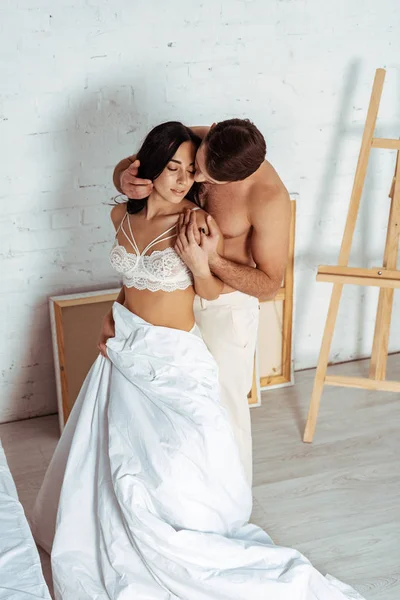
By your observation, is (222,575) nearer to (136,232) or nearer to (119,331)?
(119,331)

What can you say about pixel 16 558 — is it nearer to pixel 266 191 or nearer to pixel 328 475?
pixel 266 191

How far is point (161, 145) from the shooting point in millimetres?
2354

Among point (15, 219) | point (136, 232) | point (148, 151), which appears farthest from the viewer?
point (15, 219)

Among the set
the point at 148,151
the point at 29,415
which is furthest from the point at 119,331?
the point at 29,415

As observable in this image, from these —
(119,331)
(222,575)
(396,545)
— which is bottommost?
(396,545)

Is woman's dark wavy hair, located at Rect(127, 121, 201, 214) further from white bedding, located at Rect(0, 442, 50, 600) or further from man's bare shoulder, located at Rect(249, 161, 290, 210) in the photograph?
white bedding, located at Rect(0, 442, 50, 600)

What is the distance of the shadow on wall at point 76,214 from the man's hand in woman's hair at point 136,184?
3.50ft

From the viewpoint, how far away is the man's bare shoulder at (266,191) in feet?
8.66

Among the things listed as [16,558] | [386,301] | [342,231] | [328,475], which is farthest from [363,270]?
[16,558]

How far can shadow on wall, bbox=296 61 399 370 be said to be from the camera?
154 inches

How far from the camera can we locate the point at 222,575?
240 cm

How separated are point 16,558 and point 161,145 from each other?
1243 mm

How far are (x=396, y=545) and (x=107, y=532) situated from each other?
3.67 feet

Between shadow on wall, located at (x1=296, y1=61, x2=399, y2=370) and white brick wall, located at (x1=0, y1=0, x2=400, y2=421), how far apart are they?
1 centimetres
